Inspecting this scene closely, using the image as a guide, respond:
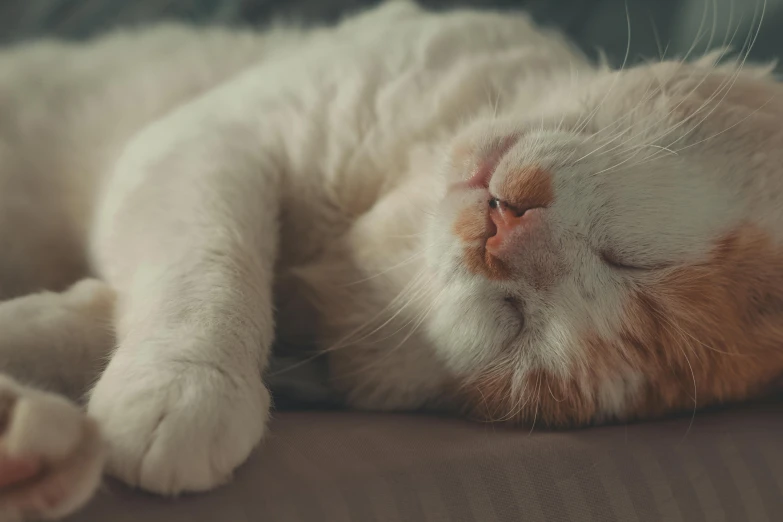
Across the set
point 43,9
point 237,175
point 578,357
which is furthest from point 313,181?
point 43,9

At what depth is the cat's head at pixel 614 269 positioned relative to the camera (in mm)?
938

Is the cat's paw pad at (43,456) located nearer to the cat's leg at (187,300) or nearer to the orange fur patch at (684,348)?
the cat's leg at (187,300)

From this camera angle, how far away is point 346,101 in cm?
125

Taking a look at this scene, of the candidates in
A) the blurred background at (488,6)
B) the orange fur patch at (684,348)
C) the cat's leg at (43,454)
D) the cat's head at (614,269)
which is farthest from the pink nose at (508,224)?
the blurred background at (488,6)

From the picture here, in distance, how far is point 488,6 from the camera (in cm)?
195

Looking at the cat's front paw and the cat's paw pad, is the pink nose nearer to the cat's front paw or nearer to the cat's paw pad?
the cat's front paw

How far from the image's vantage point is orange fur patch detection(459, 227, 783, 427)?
3.09 ft

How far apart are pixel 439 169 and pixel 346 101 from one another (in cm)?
25

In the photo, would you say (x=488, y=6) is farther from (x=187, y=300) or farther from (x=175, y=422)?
(x=175, y=422)

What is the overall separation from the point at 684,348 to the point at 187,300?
652mm

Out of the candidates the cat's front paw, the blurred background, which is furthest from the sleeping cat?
the blurred background

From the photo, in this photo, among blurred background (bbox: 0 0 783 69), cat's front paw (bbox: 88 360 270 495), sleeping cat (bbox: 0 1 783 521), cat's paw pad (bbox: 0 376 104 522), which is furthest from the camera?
blurred background (bbox: 0 0 783 69)

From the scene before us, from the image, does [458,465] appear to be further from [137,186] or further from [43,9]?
[43,9]

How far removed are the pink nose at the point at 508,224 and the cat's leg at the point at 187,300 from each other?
328 millimetres
